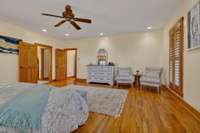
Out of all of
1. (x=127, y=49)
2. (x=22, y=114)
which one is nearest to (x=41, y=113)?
(x=22, y=114)

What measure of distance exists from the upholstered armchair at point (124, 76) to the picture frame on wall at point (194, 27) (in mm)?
3075

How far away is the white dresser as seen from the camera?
6.15m

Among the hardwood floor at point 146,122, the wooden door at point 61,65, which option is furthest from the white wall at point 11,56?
the hardwood floor at point 146,122

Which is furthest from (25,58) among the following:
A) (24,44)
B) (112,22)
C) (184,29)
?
(184,29)

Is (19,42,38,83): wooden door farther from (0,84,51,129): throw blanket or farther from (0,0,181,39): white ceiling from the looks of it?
(0,84,51,129): throw blanket

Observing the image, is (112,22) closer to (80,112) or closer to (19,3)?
(19,3)

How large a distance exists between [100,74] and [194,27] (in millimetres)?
4491

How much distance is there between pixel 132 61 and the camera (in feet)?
20.8

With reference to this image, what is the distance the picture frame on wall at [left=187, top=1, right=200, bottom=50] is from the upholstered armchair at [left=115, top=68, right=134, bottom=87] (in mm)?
3075

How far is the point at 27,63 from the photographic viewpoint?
5367mm

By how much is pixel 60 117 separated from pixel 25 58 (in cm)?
480

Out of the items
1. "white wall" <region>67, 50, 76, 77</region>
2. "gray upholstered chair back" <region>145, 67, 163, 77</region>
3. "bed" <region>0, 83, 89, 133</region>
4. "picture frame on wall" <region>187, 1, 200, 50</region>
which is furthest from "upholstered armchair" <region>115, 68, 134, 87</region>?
"white wall" <region>67, 50, 76, 77</region>

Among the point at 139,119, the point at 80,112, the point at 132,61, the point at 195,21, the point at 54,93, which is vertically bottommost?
the point at 139,119

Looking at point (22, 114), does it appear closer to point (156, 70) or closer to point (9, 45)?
point (9, 45)
